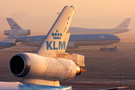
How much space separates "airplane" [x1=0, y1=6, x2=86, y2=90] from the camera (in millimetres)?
7688

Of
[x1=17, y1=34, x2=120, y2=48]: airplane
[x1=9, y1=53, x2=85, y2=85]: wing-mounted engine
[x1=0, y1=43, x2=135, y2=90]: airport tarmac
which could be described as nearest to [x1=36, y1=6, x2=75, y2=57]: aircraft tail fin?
[x1=9, y1=53, x2=85, y2=85]: wing-mounted engine

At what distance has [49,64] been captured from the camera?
8203mm

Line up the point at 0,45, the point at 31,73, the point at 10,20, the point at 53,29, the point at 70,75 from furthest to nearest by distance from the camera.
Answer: the point at 10,20, the point at 0,45, the point at 53,29, the point at 70,75, the point at 31,73

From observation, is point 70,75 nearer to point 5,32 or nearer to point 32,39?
point 32,39

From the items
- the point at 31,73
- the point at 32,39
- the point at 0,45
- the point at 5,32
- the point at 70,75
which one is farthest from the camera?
the point at 5,32

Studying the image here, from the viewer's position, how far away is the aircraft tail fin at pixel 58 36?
930 cm

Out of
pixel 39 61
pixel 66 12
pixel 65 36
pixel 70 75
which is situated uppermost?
pixel 66 12

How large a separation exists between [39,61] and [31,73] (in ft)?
1.48

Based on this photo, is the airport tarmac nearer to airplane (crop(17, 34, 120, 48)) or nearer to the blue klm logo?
the blue klm logo

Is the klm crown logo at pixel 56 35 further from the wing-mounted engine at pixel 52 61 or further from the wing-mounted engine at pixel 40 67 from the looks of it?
the wing-mounted engine at pixel 40 67

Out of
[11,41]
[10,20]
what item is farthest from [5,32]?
[11,41]

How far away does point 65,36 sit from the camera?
400 inches

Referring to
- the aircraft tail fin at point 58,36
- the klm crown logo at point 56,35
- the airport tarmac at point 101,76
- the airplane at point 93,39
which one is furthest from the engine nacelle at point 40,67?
the airplane at point 93,39

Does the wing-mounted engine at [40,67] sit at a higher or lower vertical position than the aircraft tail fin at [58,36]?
lower
